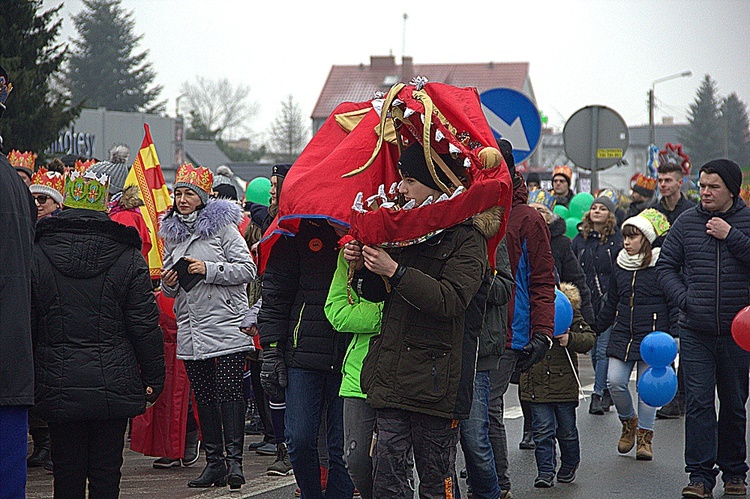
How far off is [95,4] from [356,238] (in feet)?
217

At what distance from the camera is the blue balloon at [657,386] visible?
795 cm

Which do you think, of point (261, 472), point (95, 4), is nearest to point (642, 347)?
point (261, 472)

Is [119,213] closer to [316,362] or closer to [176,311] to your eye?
[176,311]

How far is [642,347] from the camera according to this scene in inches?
321

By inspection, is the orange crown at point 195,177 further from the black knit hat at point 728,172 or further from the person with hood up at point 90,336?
the black knit hat at point 728,172

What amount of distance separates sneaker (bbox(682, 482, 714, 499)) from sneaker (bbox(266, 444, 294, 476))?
292 centimetres

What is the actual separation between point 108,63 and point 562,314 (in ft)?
199

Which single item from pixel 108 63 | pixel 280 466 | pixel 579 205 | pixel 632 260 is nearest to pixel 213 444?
pixel 280 466

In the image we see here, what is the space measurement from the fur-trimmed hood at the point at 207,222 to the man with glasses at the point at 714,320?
322cm

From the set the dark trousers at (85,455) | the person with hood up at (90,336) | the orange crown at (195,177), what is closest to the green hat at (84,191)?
the person with hood up at (90,336)

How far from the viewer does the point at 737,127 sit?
102750mm

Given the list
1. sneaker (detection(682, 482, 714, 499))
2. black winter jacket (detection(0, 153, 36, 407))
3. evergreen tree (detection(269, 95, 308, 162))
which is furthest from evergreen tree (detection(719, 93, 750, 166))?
black winter jacket (detection(0, 153, 36, 407))

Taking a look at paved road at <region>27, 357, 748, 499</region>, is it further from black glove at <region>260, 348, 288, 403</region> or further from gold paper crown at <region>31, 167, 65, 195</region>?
gold paper crown at <region>31, 167, 65, 195</region>

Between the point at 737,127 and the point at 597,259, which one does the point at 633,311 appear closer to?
the point at 597,259
